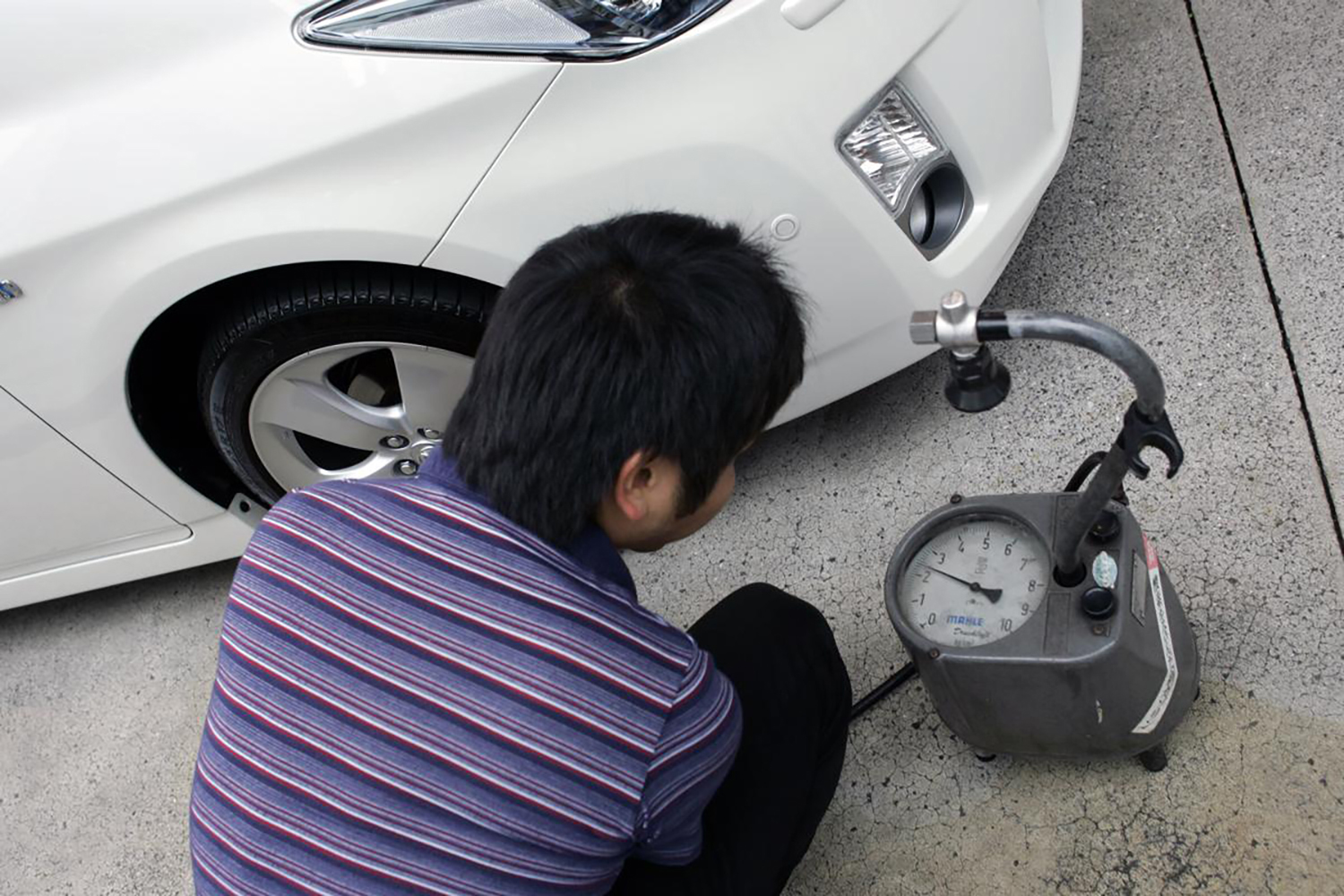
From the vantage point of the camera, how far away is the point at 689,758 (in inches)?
48.6

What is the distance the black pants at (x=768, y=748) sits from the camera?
147cm

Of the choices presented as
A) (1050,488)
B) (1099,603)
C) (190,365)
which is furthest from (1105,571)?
(190,365)

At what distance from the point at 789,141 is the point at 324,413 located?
2.99 feet

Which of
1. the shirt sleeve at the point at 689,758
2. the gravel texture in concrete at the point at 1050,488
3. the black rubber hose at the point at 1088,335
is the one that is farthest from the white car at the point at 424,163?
the shirt sleeve at the point at 689,758

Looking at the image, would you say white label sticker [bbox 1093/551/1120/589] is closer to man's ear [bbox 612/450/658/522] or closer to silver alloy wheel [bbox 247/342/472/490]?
man's ear [bbox 612/450/658/522]

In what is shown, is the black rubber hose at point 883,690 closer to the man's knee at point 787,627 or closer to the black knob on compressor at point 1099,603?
the man's knee at point 787,627

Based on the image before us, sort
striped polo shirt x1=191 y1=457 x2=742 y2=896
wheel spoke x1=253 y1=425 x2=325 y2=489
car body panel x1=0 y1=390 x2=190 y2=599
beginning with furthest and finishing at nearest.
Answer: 1. wheel spoke x1=253 y1=425 x2=325 y2=489
2. car body panel x1=0 y1=390 x2=190 y2=599
3. striped polo shirt x1=191 y1=457 x2=742 y2=896

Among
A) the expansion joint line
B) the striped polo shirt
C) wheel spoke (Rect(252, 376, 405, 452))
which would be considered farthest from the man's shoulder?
the expansion joint line

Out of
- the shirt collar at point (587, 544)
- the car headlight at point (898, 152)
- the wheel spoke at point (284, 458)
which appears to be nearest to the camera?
the shirt collar at point (587, 544)

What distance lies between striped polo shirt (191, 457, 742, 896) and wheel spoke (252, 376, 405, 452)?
0.87m

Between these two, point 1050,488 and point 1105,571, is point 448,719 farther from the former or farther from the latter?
point 1050,488

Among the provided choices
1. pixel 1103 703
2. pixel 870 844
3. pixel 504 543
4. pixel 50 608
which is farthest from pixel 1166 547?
pixel 50 608

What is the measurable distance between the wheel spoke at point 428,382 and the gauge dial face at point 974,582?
792 mm

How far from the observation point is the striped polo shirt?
1154 millimetres
